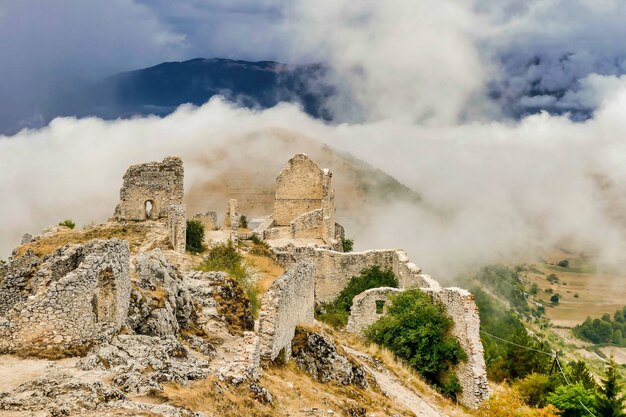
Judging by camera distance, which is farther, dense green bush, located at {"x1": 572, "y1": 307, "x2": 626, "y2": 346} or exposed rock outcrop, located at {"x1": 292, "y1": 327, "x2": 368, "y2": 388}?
dense green bush, located at {"x1": 572, "y1": 307, "x2": 626, "y2": 346}

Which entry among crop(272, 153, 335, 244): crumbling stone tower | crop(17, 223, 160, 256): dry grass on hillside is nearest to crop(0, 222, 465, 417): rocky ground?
crop(17, 223, 160, 256): dry grass on hillside

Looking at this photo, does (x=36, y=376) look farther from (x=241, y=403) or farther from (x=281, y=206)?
(x=281, y=206)

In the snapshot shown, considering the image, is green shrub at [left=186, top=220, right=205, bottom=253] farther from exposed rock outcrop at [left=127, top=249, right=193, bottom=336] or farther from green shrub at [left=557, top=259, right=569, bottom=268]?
green shrub at [left=557, top=259, right=569, bottom=268]

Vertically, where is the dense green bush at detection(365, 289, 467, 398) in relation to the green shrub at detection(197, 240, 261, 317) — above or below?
below

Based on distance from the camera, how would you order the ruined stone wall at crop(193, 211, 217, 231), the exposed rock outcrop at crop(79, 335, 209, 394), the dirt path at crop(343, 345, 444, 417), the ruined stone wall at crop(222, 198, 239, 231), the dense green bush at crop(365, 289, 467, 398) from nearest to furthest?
1. the exposed rock outcrop at crop(79, 335, 209, 394)
2. the dirt path at crop(343, 345, 444, 417)
3. the dense green bush at crop(365, 289, 467, 398)
4. the ruined stone wall at crop(193, 211, 217, 231)
5. the ruined stone wall at crop(222, 198, 239, 231)

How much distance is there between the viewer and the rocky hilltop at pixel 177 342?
10.6 meters

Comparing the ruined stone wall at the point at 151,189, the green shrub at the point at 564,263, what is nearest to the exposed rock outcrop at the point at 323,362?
the ruined stone wall at the point at 151,189

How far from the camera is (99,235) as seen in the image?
27.7 meters

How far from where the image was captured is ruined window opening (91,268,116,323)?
1282 centimetres

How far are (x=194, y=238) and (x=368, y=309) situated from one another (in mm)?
8533

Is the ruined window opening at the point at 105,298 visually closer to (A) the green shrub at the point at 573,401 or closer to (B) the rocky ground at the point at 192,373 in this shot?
(B) the rocky ground at the point at 192,373

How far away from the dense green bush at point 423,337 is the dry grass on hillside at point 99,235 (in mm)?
10455

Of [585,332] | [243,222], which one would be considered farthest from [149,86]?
[585,332]

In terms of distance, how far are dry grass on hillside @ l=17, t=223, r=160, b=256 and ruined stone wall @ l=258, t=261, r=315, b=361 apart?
981 centimetres
